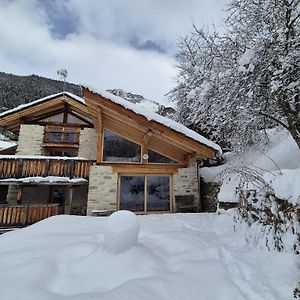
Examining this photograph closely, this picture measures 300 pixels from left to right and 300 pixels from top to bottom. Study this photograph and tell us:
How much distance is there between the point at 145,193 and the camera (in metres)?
9.29

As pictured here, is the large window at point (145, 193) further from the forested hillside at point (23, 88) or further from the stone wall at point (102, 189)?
the forested hillside at point (23, 88)

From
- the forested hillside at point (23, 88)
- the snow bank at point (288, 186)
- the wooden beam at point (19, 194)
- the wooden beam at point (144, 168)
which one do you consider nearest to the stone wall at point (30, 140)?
the wooden beam at point (19, 194)

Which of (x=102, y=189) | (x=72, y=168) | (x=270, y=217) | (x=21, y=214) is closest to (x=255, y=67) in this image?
(x=270, y=217)

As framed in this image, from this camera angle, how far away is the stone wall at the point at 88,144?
12109 mm

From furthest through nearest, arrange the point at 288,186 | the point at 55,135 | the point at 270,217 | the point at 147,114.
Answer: the point at 55,135, the point at 147,114, the point at 270,217, the point at 288,186

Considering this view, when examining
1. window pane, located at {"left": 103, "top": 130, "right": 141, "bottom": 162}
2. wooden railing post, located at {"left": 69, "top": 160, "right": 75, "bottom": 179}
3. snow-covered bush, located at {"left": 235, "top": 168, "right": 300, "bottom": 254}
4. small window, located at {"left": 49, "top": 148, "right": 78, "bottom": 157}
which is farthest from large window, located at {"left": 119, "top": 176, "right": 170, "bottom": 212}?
snow-covered bush, located at {"left": 235, "top": 168, "right": 300, "bottom": 254}

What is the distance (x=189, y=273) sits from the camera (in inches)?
107

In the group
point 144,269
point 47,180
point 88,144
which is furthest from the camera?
point 88,144

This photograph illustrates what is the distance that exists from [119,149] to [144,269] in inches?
274

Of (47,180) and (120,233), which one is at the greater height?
(47,180)

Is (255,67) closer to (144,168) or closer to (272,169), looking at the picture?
(272,169)

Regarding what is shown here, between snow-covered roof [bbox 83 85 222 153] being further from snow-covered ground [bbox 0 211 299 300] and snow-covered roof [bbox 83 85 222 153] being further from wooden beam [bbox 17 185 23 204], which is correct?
wooden beam [bbox 17 185 23 204]

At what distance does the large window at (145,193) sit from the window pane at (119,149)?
84 centimetres

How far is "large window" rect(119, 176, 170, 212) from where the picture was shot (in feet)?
29.8
